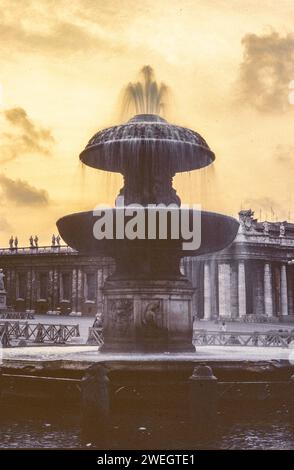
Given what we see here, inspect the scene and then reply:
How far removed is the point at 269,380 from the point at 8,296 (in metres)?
76.0

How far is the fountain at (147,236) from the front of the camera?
1218 cm

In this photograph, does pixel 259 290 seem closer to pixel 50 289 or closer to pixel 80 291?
pixel 80 291

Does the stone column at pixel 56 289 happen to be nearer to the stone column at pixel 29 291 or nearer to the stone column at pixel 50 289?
the stone column at pixel 50 289

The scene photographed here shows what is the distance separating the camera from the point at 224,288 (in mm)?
77000

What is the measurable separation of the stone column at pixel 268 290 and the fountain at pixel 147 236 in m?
65.7

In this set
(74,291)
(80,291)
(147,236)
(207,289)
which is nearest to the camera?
(147,236)

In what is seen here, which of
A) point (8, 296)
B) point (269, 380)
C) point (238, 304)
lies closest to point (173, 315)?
point (269, 380)

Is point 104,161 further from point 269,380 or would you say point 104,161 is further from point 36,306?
point 36,306

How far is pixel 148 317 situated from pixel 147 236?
1.42m

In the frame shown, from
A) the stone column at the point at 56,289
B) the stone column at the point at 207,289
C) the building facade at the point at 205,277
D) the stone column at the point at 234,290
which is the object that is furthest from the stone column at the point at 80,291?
the stone column at the point at 234,290

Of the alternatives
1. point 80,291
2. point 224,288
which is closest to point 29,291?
point 80,291

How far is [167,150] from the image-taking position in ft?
42.2

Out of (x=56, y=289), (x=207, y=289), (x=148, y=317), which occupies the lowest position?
(x=148, y=317)

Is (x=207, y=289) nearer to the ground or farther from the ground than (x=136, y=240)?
farther from the ground
